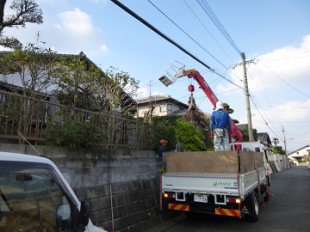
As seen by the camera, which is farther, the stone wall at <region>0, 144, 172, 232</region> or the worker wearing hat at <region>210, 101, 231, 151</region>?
the worker wearing hat at <region>210, 101, 231, 151</region>

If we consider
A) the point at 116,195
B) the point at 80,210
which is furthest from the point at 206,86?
the point at 80,210

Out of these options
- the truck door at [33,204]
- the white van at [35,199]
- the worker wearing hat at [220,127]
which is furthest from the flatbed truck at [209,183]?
the truck door at [33,204]

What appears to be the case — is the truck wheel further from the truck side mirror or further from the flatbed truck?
the truck side mirror

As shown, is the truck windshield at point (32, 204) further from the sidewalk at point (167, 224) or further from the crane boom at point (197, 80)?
the crane boom at point (197, 80)

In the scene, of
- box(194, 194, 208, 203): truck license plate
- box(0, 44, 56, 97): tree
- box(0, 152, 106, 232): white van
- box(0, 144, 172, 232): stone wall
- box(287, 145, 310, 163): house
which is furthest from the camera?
box(287, 145, 310, 163): house

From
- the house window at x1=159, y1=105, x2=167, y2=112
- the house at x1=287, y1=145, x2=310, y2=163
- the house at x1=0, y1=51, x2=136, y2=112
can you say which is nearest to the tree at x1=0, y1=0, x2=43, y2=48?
the house at x1=0, y1=51, x2=136, y2=112

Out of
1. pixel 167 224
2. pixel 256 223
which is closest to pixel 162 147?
pixel 167 224

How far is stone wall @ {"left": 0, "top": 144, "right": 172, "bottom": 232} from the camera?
18.3 ft

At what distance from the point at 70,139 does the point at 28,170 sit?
3693 millimetres

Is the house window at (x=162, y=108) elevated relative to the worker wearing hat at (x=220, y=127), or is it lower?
elevated

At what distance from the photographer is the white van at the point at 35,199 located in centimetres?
198

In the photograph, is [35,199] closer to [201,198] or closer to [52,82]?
[201,198]

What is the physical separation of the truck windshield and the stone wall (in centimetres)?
263

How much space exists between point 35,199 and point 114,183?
455 cm
